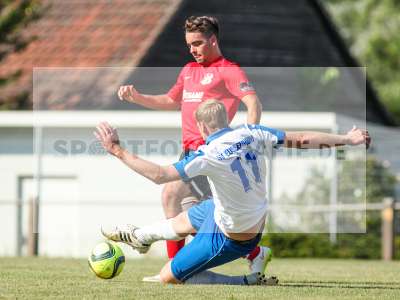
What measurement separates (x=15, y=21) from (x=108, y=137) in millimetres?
15309

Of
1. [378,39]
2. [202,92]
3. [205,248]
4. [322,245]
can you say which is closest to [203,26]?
[202,92]

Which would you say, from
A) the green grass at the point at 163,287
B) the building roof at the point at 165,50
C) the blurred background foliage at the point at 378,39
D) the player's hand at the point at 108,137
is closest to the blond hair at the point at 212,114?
the player's hand at the point at 108,137

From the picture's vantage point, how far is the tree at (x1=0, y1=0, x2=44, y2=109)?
23.0 m

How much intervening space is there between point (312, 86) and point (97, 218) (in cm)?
943

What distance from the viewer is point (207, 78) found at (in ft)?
33.0

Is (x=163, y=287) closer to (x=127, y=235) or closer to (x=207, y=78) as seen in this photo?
(x=127, y=235)

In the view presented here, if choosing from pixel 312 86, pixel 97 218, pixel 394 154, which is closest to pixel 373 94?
pixel 312 86

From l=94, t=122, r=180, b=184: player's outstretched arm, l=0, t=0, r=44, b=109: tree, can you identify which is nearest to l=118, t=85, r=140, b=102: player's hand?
l=94, t=122, r=180, b=184: player's outstretched arm

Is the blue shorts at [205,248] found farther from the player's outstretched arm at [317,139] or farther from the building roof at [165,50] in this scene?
the building roof at [165,50]

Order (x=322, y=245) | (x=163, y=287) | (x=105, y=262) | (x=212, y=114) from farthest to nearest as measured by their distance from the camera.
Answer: (x=322, y=245) < (x=105, y=262) < (x=163, y=287) < (x=212, y=114)

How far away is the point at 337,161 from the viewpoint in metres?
24.0

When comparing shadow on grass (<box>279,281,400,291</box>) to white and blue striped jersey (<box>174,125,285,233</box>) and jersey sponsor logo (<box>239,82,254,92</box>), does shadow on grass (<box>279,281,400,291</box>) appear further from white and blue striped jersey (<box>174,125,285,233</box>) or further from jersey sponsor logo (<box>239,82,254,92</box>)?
jersey sponsor logo (<box>239,82,254,92</box>)

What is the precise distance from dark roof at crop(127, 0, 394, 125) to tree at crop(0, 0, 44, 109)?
15.0 ft

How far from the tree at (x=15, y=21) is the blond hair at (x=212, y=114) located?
49.3 ft
